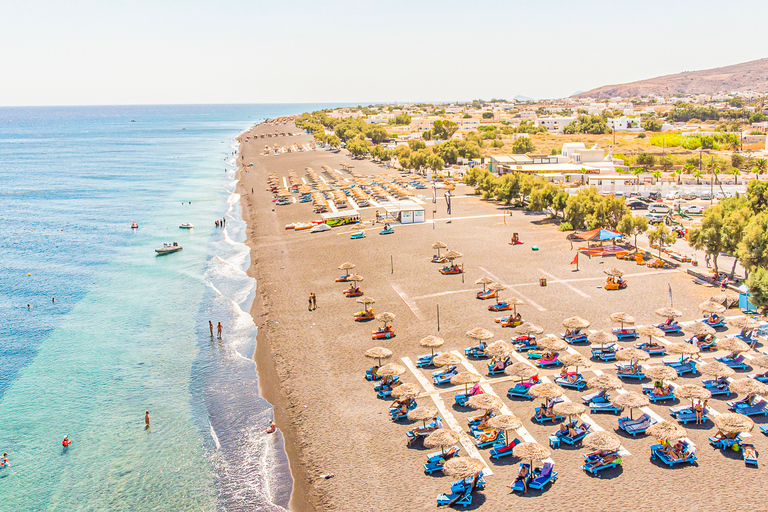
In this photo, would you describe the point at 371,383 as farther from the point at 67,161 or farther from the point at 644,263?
the point at 67,161

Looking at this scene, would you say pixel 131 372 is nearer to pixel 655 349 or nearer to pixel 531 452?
pixel 531 452

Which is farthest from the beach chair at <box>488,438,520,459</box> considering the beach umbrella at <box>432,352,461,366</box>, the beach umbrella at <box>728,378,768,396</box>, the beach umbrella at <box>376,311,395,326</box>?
the beach umbrella at <box>376,311,395,326</box>

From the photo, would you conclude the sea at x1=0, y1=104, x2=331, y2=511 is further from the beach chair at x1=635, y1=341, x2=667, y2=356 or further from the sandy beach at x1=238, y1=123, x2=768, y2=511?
the beach chair at x1=635, y1=341, x2=667, y2=356

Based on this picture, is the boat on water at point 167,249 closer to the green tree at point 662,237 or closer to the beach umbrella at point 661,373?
the green tree at point 662,237

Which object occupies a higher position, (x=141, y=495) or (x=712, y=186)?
(x=712, y=186)

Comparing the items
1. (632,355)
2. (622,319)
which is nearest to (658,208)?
(622,319)

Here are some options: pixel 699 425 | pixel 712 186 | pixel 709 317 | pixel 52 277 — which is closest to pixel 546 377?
pixel 699 425
